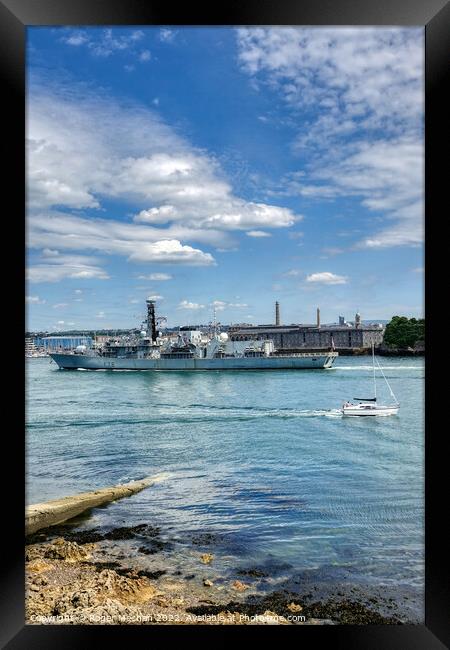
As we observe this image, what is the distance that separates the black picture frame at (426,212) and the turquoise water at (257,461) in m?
0.34

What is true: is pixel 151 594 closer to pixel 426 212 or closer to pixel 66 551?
pixel 66 551

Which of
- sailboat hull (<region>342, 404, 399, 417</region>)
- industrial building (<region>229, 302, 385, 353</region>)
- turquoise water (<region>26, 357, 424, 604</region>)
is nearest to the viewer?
turquoise water (<region>26, 357, 424, 604</region>)

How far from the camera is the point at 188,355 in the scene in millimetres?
14320

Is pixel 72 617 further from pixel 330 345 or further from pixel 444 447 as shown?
pixel 330 345

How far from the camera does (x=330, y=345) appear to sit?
1409 centimetres

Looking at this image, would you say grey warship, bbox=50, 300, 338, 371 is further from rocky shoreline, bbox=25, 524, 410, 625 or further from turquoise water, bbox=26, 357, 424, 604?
rocky shoreline, bbox=25, 524, 410, 625

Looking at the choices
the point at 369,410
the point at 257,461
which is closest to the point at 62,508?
the point at 257,461

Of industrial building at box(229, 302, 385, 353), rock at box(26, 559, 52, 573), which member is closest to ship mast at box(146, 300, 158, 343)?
industrial building at box(229, 302, 385, 353)

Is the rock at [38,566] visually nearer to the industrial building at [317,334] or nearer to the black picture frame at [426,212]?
the black picture frame at [426,212]

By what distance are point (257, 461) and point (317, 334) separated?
29.4 feet

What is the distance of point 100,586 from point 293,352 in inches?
500

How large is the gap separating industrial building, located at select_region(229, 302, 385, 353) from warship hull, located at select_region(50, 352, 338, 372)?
40 centimetres

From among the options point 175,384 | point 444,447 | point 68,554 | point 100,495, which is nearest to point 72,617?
point 68,554

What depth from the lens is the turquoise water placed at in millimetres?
2834
